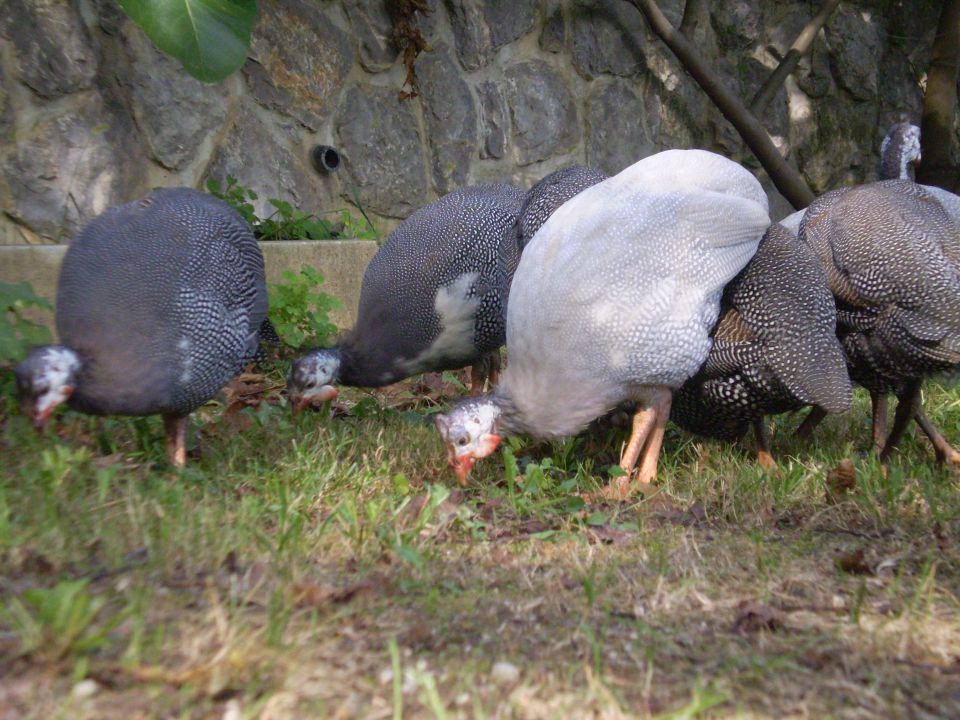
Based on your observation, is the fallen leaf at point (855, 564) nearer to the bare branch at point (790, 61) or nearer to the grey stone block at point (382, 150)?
the grey stone block at point (382, 150)

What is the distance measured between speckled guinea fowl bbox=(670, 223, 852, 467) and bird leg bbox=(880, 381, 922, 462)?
63 centimetres

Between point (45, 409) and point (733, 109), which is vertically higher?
point (733, 109)

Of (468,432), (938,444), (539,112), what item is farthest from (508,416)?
(539,112)

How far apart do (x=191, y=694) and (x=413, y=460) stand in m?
2.08

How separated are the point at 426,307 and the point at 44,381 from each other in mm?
1903

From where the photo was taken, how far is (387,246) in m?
4.91

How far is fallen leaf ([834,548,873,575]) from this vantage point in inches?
110

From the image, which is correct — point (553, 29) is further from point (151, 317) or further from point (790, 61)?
point (151, 317)

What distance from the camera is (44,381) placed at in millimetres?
3225

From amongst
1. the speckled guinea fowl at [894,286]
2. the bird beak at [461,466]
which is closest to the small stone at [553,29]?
the speckled guinea fowl at [894,286]

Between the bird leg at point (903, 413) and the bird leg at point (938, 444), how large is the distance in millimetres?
52

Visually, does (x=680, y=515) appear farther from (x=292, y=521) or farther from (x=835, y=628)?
(x=292, y=521)

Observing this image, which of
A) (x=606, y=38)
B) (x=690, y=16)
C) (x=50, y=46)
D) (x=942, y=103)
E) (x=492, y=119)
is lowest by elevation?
(x=492, y=119)

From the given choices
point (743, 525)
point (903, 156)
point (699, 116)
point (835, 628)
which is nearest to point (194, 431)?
point (743, 525)
